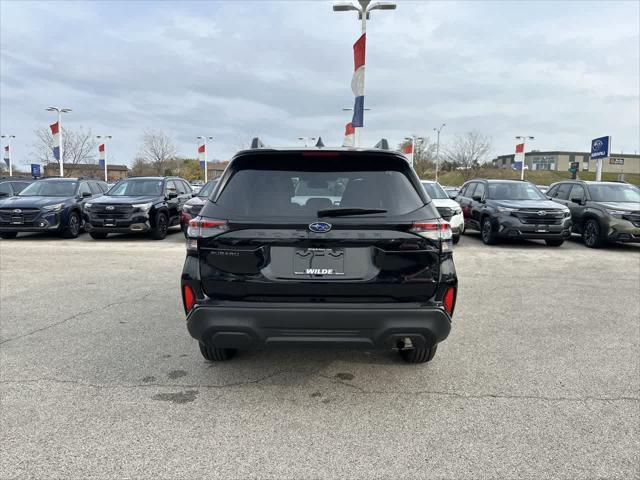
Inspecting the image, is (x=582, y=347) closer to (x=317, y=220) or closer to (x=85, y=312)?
(x=317, y=220)

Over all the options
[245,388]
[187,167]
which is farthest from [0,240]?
[187,167]

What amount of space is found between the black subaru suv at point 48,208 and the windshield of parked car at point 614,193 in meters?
14.1

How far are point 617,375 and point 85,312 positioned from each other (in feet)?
18.5

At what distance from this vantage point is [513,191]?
42.9 ft

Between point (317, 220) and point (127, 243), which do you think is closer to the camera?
point (317, 220)

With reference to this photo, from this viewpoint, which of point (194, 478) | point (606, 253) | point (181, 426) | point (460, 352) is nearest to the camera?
point (194, 478)

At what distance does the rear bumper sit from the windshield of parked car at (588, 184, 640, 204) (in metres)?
11.8

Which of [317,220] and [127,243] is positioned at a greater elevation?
[317,220]

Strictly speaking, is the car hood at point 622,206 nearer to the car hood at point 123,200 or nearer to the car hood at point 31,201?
the car hood at point 123,200

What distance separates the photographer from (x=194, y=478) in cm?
250

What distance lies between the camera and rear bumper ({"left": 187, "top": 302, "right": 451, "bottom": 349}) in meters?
3.04

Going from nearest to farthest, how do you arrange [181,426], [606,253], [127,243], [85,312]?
[181,426] < [85,312] < [606,253] < [127,243]

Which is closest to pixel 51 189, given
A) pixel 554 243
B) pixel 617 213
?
pixel 554 243

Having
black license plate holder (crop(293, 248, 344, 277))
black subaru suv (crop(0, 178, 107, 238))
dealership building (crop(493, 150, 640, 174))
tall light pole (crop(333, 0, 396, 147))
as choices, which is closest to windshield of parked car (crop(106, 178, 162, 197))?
black subaru suv (crop(0, 178, 107, 238))
